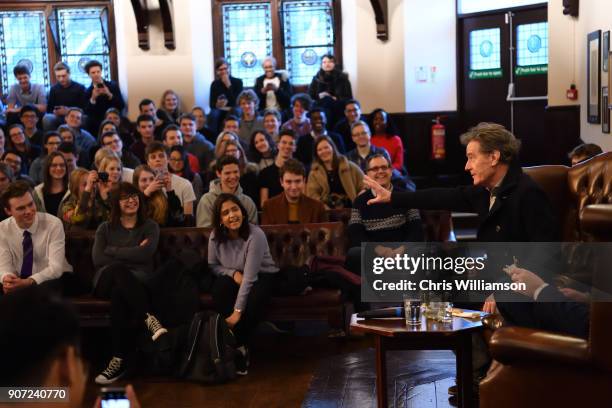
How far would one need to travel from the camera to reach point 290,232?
5.77 metres

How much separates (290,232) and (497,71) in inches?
182

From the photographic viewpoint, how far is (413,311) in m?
3.83

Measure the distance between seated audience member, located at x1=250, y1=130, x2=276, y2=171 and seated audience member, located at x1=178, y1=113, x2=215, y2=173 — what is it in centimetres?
73

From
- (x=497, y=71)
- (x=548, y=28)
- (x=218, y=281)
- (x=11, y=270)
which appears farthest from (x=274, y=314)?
(x=497, y=71)

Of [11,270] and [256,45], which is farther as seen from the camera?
[256,45]

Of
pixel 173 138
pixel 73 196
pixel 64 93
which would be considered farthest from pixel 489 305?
pixel 64 93

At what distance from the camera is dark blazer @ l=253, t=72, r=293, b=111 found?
935 cm

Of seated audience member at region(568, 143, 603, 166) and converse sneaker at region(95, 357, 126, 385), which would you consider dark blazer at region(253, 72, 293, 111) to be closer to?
seated audience member at region(568, 143, 603, 166)

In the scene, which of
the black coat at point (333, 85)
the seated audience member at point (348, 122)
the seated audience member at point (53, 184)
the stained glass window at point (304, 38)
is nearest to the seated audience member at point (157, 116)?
the black coat at point (333, 85)

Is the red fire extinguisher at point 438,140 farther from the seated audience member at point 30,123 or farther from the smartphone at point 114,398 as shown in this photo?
the smartphone at point 114,398

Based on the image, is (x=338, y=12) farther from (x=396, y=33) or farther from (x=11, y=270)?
(x=11, y=270)

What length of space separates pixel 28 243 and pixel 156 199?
97cm

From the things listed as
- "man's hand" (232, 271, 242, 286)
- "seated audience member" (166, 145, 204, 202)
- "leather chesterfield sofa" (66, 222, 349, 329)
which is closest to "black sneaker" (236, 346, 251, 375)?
"man's hand" (232, 271, 242, 286)

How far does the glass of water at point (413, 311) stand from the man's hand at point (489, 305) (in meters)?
0.31
